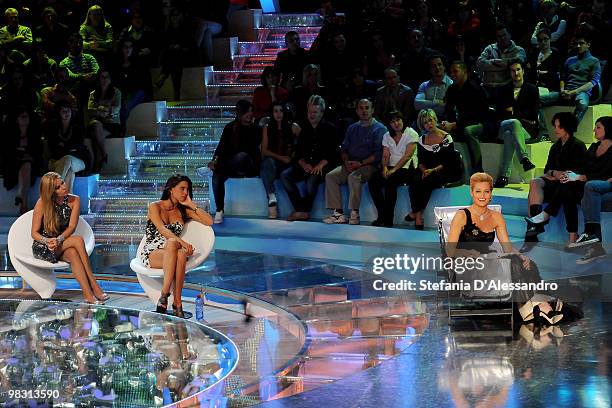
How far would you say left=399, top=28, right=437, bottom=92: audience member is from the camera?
35.4 feet

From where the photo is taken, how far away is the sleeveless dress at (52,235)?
314 inches

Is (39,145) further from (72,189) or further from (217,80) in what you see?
(217,80)

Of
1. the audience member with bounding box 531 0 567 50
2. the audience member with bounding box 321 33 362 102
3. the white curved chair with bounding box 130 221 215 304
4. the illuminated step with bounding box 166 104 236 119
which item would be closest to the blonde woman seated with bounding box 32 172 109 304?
the white curved chair with bounding box 130 221 215 304

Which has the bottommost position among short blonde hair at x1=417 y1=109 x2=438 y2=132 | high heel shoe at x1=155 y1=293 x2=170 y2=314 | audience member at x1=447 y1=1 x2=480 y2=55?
high heel shoe at x1=155 y1=293 x2=170 y2=314

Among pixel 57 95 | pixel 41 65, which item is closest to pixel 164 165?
pixel 57 95

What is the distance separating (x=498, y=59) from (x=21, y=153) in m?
4.77

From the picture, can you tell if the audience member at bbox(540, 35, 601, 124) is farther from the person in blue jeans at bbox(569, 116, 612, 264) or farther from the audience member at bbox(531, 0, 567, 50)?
the person in blue jeans at bbox(569, 116, 612, 264)

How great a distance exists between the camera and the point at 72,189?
36.0 ft

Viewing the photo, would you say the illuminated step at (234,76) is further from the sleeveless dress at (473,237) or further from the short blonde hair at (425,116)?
the sleeveless dress at (473,237)

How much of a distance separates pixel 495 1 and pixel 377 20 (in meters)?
1.33

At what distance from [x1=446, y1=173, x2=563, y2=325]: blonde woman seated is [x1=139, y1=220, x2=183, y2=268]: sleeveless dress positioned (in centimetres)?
200

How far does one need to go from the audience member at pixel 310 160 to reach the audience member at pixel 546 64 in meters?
2.10

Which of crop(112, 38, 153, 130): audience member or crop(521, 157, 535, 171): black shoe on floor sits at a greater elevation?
crop(112, 38, 153, 130): audience member

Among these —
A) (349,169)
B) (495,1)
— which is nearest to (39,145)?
(349,169)
